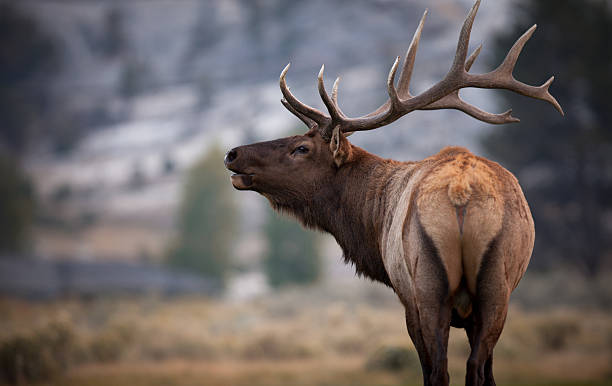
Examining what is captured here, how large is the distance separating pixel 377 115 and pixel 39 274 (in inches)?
1729

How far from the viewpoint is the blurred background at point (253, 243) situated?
1797 cm

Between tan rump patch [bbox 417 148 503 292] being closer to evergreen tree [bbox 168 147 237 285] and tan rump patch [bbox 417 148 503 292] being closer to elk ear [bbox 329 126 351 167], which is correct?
elk ear [bbox 329 126 351 167]

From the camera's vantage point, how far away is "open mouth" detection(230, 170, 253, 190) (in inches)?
237

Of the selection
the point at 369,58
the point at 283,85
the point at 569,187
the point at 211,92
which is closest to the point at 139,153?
the point at 211,92

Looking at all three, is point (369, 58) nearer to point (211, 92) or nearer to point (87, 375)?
point (211, 92)

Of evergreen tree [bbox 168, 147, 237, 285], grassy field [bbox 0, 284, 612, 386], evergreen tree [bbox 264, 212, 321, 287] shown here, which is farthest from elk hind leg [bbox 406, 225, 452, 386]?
evergreen tree [bbox 168, 147, 237, 285]

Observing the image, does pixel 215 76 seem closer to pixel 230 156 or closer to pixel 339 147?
pixel 230 156

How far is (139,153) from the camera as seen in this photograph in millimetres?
113312

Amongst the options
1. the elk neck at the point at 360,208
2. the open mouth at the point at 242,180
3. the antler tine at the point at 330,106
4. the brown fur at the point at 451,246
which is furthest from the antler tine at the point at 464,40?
the open mouth at the point at 242,180

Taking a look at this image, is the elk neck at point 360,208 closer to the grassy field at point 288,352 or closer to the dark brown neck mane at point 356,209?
the dark brown neck mane at point 356,209

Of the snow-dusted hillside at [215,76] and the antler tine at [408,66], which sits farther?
the snow-dusted hillside at [215,76]

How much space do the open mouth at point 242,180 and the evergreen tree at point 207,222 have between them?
39.5 m

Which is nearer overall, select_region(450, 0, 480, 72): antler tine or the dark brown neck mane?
select_region(450, 0, 480, 72): antler tine

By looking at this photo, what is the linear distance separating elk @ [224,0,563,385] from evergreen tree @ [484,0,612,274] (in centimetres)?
2762
